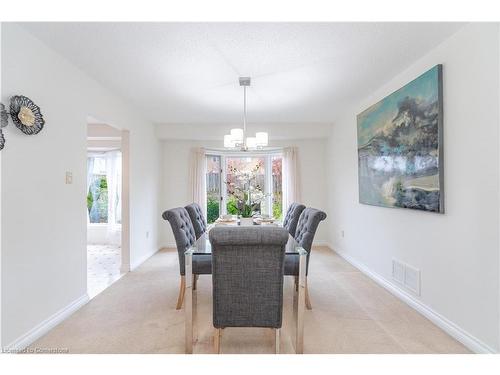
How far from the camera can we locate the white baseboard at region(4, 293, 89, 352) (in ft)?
6.54

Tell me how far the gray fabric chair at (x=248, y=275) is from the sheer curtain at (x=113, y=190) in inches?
197

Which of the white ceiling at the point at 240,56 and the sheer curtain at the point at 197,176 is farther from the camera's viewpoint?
the sheer curtain at the point at 197,176

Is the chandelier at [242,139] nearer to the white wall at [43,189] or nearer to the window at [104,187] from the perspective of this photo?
the white wall at [43,189]

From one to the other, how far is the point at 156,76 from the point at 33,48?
106 centimetres

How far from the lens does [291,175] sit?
18.0 ft

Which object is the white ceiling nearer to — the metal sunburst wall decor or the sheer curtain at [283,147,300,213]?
the metal sunburst wall decor

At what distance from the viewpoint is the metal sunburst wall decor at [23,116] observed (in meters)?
1.92

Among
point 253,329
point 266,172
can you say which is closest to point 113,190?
point 266,172

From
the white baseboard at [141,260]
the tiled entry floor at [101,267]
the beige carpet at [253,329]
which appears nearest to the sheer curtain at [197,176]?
the white baseboard at [141,260]

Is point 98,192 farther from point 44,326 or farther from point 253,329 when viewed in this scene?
point 253,329

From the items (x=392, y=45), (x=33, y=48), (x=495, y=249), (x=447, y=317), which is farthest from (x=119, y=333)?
(x=392, y=45)

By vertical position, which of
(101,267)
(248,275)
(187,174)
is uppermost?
(187,174)

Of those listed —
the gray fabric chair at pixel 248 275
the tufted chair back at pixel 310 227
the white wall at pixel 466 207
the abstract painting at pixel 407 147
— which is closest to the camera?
the gray fabric chair at pixel 248 275

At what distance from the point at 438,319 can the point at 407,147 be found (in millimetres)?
1559
